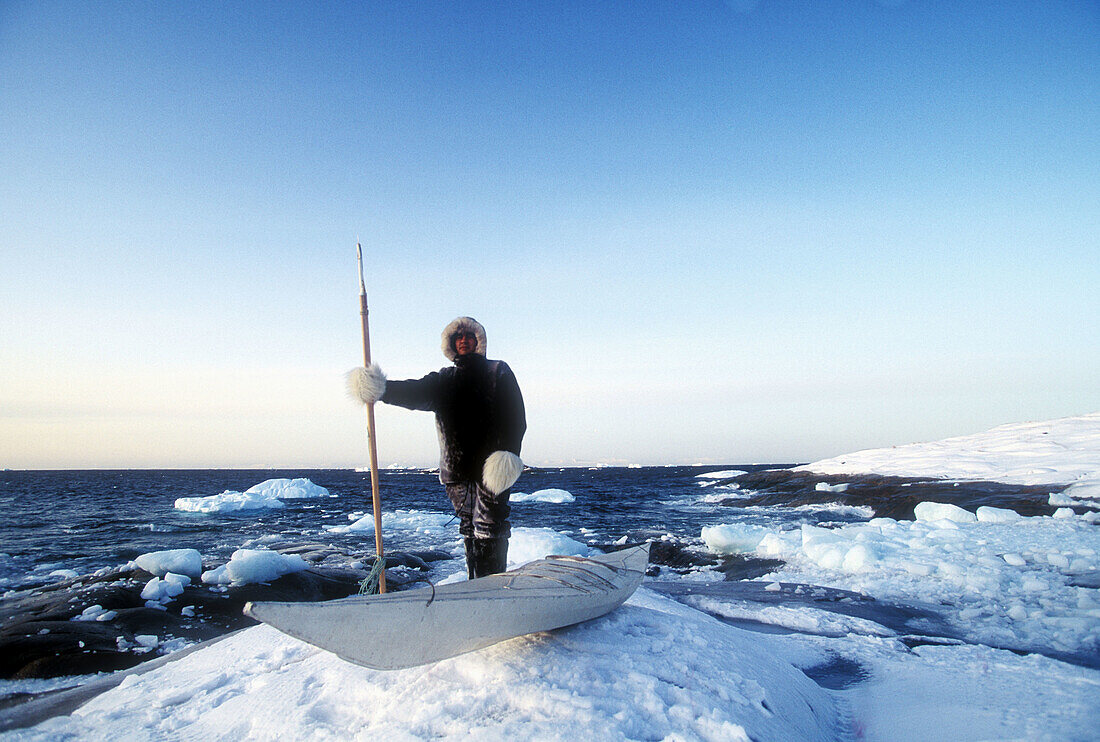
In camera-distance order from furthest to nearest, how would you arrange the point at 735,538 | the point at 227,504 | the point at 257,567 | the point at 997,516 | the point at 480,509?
the point at 227,504 → the point at 997,516 → the point at 735,538 → the point at 257,567 → the point at 480,509

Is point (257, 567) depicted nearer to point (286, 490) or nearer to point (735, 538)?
point (735, 538)

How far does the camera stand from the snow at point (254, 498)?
2894 centimetres

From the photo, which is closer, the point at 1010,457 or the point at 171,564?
the point at 171,564

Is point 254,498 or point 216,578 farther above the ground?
point 216,578

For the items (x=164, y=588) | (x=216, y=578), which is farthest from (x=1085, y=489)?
(x=164, y=588)

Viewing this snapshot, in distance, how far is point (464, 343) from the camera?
3523 mm

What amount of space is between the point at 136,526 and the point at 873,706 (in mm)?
24770

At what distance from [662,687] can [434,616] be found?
1022 millimetres

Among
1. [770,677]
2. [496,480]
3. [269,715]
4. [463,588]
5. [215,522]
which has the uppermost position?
[496,480]

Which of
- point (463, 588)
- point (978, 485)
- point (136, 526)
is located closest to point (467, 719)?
point (463, 588)

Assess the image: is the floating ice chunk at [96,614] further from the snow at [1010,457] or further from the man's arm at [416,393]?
the snow at [1010,457]

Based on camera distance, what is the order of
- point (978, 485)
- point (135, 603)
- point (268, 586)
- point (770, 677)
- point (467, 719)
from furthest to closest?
point (978, 485)
point (268, 586)
point (135, 603)
point (770, 677)
point (467, 719)

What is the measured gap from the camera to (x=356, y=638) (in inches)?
81.7

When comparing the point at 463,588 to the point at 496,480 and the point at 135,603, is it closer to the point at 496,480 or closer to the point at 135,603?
the point at 496,480
